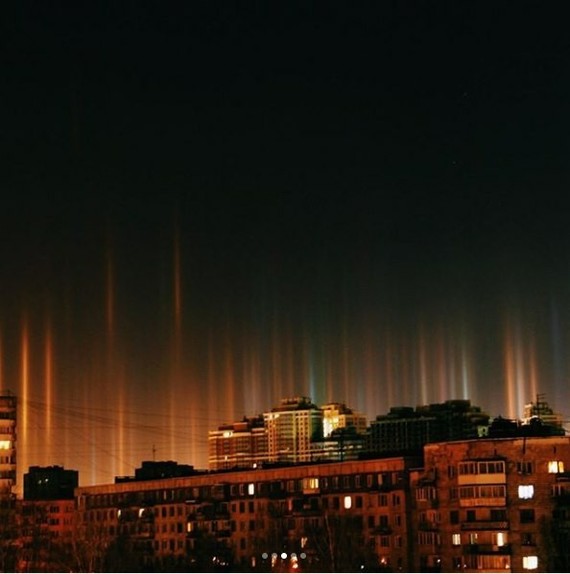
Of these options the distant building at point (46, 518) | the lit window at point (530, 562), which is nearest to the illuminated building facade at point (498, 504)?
the lit window at point (530, 562)

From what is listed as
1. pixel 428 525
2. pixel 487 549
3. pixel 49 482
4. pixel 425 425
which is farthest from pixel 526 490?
pixel 425 425

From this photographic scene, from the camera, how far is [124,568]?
3084cm

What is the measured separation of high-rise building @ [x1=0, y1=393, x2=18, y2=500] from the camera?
38.3 meters

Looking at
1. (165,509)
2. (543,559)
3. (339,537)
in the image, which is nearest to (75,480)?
(165,509)

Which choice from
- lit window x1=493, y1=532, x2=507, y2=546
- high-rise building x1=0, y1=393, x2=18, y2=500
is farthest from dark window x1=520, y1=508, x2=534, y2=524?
high-rise building x1=0, y1=393, x2=18, y2=500

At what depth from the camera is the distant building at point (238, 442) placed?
82750 mm

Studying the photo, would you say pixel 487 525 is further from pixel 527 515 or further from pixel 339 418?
pixel 339 418

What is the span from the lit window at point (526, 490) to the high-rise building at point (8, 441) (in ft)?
53.2

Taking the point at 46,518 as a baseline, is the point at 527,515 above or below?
below

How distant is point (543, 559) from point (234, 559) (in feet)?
29.1

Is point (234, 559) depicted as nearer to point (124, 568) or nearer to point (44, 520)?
point (124, 568)

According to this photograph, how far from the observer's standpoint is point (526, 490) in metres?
27.9

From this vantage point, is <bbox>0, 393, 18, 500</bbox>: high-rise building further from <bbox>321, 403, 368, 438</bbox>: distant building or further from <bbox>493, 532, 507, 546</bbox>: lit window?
<bbox>321, 403, 368, 438</bbox>: distant building

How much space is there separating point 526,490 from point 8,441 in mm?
17384
